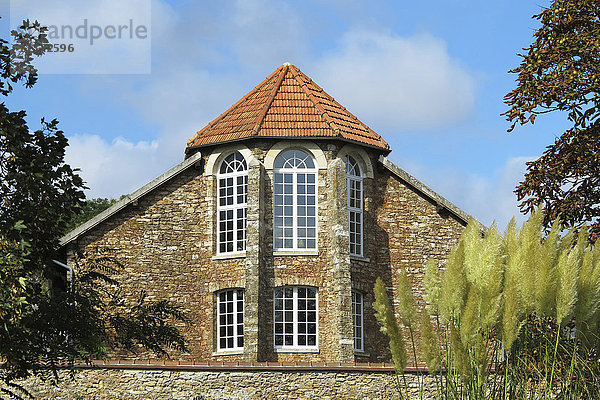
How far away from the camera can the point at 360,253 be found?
25.1 m

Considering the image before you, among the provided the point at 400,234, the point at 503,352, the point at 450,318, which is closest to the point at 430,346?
the point at 450,318

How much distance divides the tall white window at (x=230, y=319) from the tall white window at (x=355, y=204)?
11.0 feet

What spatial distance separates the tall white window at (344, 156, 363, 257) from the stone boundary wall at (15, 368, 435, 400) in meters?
7.24

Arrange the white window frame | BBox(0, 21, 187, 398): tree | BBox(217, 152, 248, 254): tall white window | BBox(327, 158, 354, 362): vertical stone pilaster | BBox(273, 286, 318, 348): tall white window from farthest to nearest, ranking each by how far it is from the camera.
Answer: BBox(217, 152, 248, 254): tall white window → the white window frame → BBox(273, 286, 318, 348): tall white window → BBox(327, 158, 354, 362): vertical stone pilaster → BBox(0, 21, 187, 398): tree

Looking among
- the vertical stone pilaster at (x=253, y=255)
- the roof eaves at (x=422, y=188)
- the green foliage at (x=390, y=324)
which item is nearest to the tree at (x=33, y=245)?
the green foliage at (x=390, y=324)

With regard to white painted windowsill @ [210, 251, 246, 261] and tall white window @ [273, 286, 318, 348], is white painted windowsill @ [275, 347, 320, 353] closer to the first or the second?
tall white window @ [273, 286, 318, 348]

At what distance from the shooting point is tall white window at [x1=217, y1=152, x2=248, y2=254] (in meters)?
24.7

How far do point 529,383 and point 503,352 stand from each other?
37 centimetres

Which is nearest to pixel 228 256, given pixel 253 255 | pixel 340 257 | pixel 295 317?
pixel 253 255

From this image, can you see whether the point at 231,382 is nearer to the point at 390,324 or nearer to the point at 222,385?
the point at 222,385

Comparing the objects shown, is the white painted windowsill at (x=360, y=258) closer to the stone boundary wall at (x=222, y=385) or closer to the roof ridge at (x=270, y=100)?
the roof ridge at (x=270, y=100)

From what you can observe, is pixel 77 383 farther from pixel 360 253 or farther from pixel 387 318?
pixel 387 318

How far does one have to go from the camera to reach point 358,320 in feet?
80.7

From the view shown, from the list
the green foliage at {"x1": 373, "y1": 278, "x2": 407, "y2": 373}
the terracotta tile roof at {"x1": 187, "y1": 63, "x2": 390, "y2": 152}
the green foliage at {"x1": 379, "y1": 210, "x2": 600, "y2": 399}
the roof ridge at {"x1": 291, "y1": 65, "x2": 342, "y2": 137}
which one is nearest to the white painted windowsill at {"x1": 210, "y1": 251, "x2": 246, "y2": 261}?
the terracotta tile roof at {"x1": 187, "y1": 63, "x2": 390, "y2": 152}
